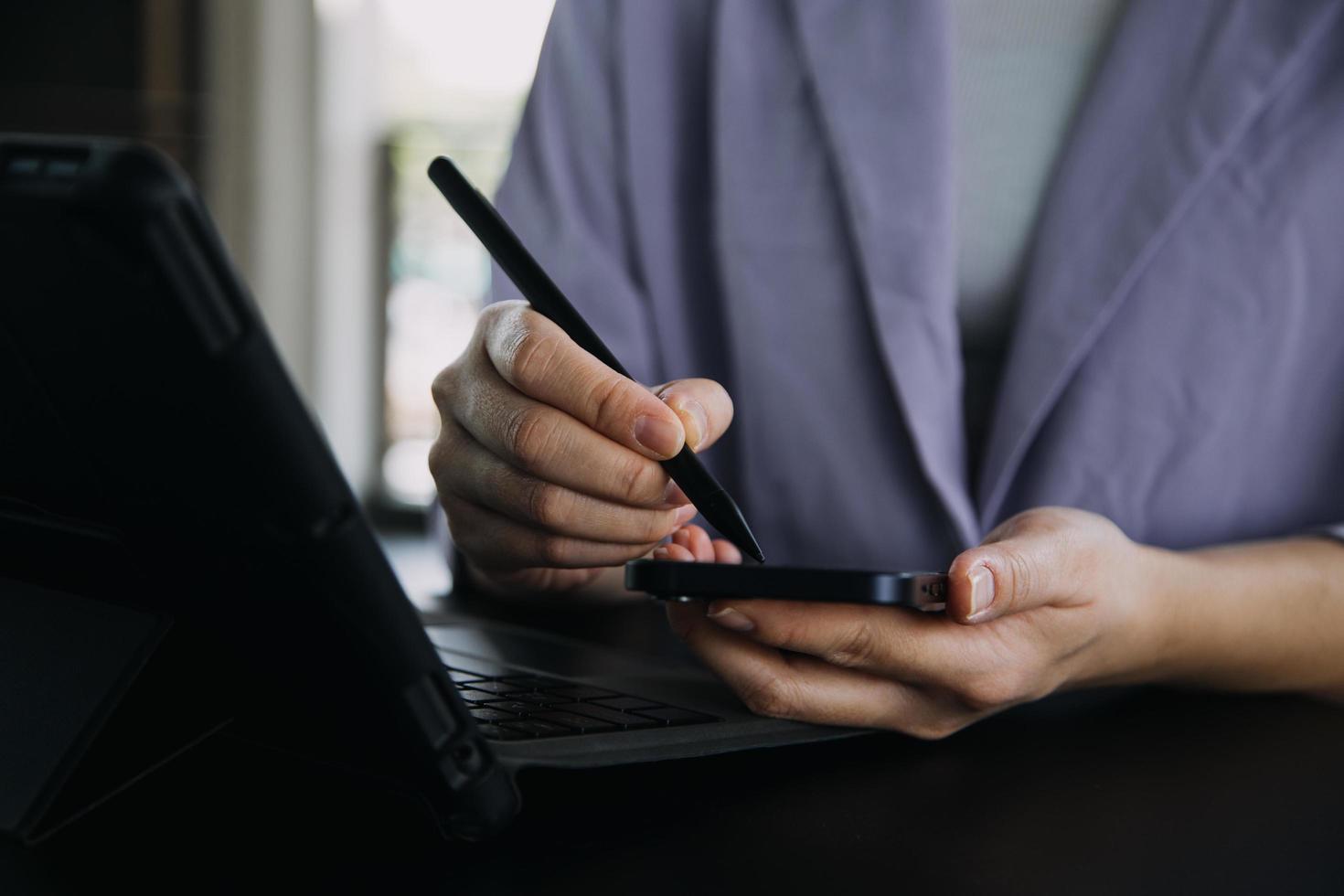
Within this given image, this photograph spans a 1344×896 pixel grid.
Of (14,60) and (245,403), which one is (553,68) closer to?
(245,403)

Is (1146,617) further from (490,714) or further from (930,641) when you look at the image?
(490,714)

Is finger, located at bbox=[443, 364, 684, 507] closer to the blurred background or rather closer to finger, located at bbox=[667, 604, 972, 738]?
finger, located at bbox=[667, 604, 972, 738]

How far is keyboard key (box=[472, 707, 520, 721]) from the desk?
0.03 meters

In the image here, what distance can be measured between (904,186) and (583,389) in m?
0.37

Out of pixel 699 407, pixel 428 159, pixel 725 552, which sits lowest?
pixel 428 159

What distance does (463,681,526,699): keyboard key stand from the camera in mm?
421

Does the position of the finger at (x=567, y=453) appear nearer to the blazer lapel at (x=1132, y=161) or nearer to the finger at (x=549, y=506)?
the finger at (x=549, y=506)

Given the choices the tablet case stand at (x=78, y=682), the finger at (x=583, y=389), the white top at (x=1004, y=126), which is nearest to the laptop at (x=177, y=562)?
the tablet case stand at (x=78, y=682)

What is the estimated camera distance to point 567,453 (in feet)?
1.55

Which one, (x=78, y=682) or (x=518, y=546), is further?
(x=518, y=546)

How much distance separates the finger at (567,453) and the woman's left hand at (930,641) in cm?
5

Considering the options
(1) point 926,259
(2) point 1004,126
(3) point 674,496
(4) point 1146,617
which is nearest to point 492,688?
(3) point 674,496

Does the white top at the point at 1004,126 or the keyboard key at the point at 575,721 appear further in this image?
the white top at the point at 1004,126

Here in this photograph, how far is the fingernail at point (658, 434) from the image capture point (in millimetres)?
448
